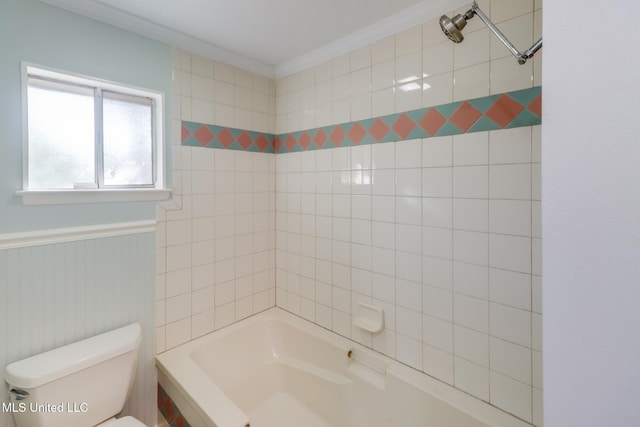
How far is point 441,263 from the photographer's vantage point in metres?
1.48

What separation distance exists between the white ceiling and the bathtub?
1.92 metres

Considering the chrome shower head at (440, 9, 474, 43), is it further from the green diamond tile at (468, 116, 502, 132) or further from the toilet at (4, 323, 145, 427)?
the toilet at (4, 323, 145, 427)

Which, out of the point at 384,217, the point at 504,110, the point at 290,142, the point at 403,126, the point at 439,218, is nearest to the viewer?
the point at 504,110

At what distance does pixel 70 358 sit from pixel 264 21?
6.43 ft

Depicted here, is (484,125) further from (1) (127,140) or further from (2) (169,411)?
(2) (169,411)

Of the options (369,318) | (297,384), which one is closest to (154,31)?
(369,318)

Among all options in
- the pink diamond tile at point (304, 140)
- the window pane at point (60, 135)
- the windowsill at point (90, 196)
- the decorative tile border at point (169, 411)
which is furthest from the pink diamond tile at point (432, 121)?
the decorative tile border at point (169, 411)

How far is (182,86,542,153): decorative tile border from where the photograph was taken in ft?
4.06

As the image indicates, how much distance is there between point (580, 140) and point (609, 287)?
20 cm

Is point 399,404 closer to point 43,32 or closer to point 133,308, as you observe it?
point 133,308

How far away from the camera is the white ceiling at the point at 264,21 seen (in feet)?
4.73

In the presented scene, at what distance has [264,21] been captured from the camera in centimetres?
161

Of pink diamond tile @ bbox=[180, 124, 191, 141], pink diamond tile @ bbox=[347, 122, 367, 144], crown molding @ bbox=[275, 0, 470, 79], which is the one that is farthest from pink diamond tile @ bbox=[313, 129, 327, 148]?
pink diamond tile @ bbox=[180, 124, 191, 141]

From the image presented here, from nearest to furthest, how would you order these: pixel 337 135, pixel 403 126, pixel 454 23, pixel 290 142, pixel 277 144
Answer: pixel 454 23 → pixel 403 126 → pixel 337 135 → pixel 290 142 → pixel 277 144
